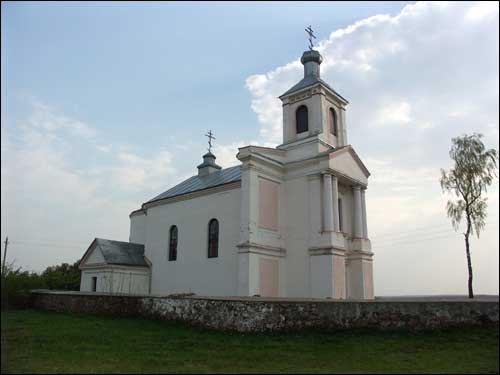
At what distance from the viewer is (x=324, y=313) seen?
12.9m

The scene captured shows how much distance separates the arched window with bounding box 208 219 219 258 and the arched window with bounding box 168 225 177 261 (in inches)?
134

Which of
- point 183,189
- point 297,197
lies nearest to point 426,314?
point 297,197

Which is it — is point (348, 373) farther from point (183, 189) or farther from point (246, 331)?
point (183, 189)

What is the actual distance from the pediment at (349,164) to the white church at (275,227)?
0.06m

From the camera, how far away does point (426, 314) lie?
12.3 meters

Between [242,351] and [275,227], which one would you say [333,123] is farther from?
[242,351]

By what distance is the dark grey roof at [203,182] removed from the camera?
84.7 feet

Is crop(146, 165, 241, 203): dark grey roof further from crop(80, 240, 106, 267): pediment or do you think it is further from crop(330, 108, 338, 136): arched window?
crop(330, 108, 338, 136): arched window

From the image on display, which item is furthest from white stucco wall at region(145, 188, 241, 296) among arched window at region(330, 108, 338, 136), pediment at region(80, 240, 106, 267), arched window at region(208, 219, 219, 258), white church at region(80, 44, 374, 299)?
arched window at region(330, 108, 338, 136)

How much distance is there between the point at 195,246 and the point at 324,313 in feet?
44.3

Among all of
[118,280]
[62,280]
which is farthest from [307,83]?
[62,280]

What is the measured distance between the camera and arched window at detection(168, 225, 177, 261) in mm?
27016

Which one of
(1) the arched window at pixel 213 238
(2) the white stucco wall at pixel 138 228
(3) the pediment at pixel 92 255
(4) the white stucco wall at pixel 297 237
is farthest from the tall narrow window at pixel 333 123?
(3) the pediment at pixel 92 255

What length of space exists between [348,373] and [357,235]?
51.8 feet
